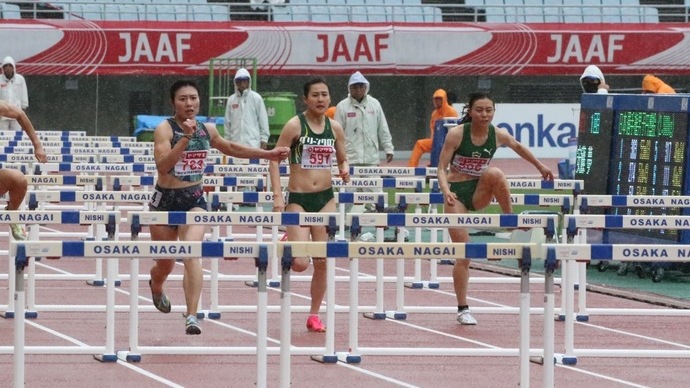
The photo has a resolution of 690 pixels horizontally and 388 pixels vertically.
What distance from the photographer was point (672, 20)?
132ft

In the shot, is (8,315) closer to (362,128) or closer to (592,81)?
(362,128)

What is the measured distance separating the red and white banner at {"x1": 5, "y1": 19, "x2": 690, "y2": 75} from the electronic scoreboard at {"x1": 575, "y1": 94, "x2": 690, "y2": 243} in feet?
60.4

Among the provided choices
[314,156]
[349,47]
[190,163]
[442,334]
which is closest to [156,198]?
[190,163]

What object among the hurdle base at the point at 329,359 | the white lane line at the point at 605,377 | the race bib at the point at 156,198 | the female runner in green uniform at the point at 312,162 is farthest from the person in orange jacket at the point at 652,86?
the hurdle base at the point at 329,359

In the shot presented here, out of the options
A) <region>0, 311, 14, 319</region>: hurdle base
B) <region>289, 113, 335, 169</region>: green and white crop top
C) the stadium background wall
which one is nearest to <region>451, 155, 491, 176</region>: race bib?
<region>289, 113, 335, 169</region>: green and white crop top

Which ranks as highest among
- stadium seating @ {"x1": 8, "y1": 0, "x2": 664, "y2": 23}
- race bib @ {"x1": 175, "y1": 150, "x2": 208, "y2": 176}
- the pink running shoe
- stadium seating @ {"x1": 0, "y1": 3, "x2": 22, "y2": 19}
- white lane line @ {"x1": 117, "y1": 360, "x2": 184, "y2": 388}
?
stadium seating @ {"x1": 8, "y1": 0, "x2": 664, "y2": 23}

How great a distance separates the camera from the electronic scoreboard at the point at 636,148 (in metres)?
16.2

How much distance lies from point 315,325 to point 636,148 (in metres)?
6.16

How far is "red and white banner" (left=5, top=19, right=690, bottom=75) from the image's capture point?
1359 inches

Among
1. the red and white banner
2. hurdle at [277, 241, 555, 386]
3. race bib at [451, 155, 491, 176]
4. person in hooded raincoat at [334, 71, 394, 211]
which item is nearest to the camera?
hurdle at [277, 241, 555, 386]

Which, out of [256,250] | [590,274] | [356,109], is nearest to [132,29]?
[356,109]

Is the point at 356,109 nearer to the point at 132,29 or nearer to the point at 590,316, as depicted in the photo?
the point at 590,316

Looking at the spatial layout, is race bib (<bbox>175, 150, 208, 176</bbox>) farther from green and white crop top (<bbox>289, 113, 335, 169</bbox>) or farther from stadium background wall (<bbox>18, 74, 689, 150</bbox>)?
stadium background wall (<bbox>18, 74, 689, 150</bbox>)

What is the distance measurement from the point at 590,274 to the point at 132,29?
1975 centimetres
